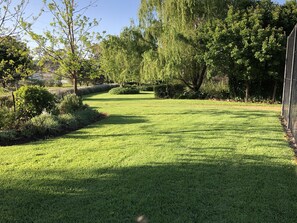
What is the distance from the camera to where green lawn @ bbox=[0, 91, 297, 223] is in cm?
291

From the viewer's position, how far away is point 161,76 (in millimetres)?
18922

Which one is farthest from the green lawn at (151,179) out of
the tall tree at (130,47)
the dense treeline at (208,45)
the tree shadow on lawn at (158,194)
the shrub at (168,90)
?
the tall tree at (130,47)

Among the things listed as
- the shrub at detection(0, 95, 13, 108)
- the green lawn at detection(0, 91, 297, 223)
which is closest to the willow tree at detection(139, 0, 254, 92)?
the shrub at detection(0, 95, 13, 108)

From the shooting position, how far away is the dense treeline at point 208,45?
15164mm

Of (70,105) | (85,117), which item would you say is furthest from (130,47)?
(85,117)

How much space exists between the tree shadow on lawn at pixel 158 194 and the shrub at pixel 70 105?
17.4ft

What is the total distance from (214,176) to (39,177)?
8.26 ft

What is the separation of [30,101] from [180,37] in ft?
40.1

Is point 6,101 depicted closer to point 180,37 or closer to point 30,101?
point 30,101

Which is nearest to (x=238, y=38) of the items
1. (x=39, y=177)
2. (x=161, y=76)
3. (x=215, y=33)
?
(x=215, y=33)

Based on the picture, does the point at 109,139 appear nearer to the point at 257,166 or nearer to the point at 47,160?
the point at 47,160

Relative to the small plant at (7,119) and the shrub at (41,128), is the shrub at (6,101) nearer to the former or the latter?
the small plant at (7,119)

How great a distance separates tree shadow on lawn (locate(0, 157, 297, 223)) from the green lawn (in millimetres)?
10

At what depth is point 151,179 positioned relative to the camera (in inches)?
150
